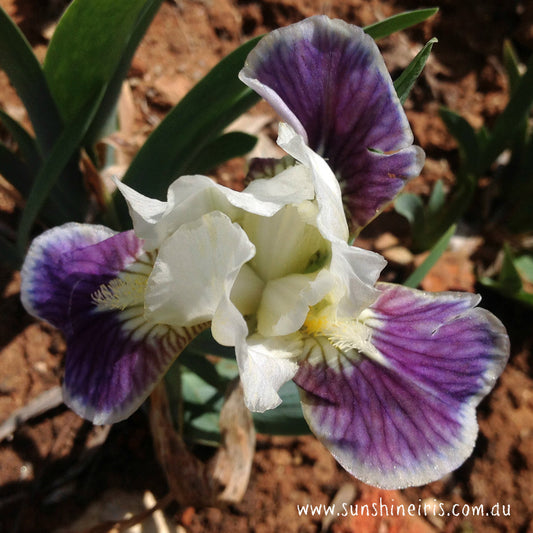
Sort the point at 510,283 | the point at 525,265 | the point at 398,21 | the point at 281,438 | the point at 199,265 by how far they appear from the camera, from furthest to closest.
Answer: the point at 525,265, the point at 510,283, the point at 281,438, the point at 398,21, the point at 199,265

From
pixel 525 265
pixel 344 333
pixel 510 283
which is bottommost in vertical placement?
pixel 525 265

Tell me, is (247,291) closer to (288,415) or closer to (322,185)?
(322,185)

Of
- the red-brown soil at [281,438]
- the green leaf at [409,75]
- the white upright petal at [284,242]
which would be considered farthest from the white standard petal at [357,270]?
the red-brown soil at [281,438]

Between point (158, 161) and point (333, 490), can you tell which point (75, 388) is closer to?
point (158, 161)

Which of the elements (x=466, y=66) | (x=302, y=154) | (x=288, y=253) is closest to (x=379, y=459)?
(x=288, y=253)

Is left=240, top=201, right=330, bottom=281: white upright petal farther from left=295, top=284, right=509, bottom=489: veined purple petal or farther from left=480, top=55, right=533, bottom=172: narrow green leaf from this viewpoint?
left=480, top=55, right=533, bottom=172: narrow green leaf

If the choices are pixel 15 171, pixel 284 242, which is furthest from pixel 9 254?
pixel 284 242
